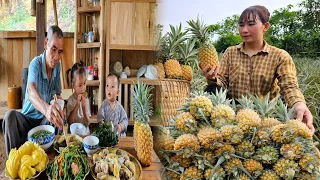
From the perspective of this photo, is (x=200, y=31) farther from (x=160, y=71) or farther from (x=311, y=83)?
(x=311, y=83)

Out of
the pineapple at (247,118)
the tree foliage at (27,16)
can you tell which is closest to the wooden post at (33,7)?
the tree foliage at (27,16)

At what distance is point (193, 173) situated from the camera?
36.9 inches

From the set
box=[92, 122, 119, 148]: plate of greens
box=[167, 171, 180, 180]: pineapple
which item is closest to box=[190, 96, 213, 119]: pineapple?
box=[167, 171, 180, 180]: pineapple

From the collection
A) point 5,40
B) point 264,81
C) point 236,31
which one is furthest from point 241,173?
point 5,40

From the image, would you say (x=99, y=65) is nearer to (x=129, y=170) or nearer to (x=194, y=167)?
(x=129, y=170)

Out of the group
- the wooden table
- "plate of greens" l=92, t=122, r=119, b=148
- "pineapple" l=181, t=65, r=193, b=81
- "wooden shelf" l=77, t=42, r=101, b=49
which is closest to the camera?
"pineapple" l=181, t=65, r=193, b=81

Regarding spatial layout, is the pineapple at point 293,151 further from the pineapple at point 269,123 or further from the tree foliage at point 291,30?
the tree foliage at point 291,30

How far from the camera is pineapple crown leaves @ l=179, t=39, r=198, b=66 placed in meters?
0.95

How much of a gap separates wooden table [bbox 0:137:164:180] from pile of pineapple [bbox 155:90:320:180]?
0.12m

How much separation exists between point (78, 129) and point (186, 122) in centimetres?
58

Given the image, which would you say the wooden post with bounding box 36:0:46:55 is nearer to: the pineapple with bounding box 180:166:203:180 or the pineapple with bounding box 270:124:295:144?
the pineapple with bounding box 180:166:203:180

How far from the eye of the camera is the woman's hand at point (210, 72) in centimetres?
96

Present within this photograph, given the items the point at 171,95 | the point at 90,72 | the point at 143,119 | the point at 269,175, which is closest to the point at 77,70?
the point at 90,72

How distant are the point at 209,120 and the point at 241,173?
17 centimetres
